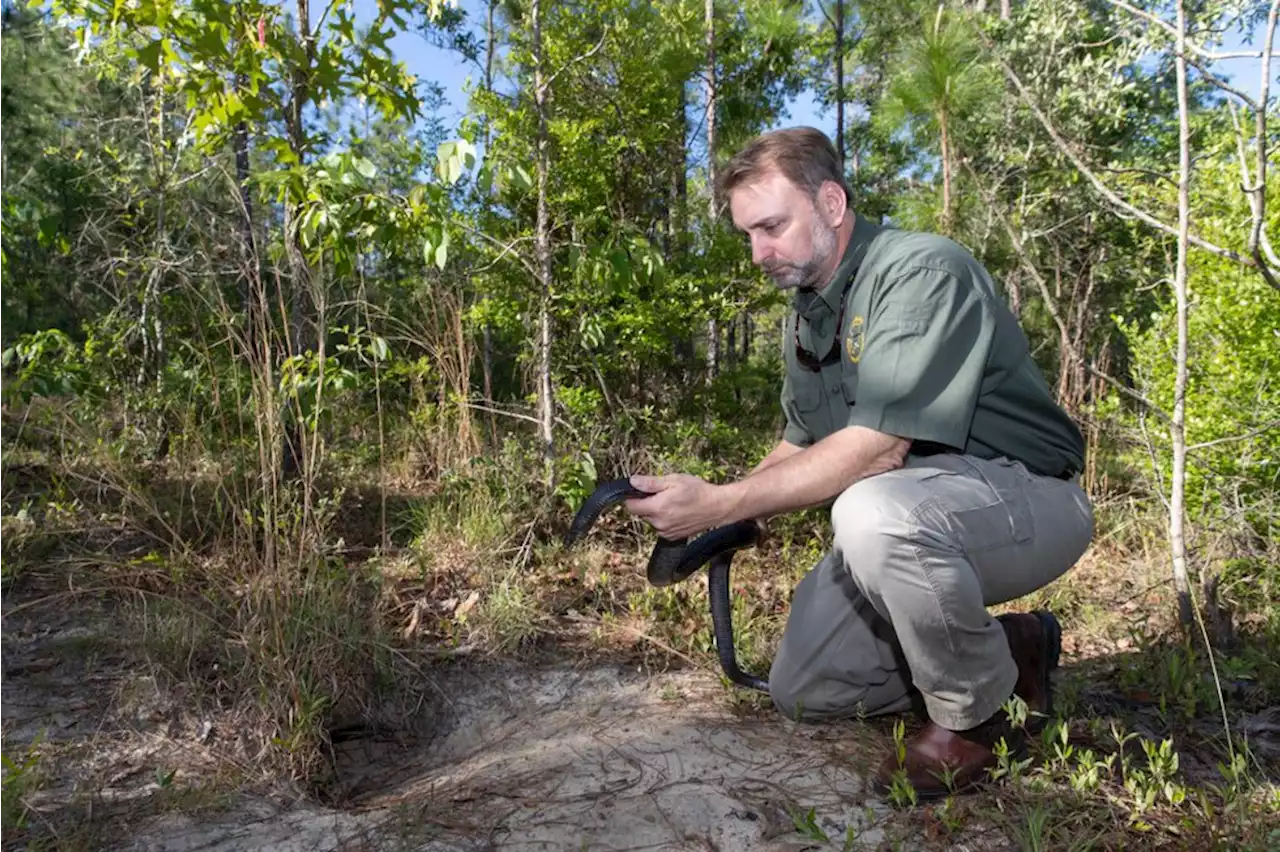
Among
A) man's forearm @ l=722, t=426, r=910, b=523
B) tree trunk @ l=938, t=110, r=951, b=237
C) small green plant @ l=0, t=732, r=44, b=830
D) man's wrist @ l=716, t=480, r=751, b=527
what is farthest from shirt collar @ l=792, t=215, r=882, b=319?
tree trunk @ l=938, t=110, r=951, b=237

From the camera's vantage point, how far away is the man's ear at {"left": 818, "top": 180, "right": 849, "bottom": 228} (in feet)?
7.13

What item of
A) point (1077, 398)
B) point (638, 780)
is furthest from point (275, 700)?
point (1077, 398)

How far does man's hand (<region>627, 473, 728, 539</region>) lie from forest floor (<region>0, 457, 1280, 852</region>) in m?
0.62

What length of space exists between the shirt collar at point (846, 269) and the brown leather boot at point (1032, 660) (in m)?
0.95

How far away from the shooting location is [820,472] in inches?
75.2

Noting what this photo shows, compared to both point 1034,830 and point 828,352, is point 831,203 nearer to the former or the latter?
point 828,352

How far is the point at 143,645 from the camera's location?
8.29 ft

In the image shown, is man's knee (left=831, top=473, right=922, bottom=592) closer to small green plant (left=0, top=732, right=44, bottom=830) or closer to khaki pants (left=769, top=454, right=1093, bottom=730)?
khaki pants (left=769, top=454, right=1093, bottom=730)

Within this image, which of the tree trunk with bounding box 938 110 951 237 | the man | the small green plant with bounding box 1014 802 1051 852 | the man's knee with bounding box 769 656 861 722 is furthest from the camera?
A: the tree trunk with bounding box 938 110 951 237

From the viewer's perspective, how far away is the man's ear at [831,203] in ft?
7.13

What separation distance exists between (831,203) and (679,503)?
0.92 metres

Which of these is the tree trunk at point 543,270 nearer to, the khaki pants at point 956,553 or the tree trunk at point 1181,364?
the khaki pants at point 956,553

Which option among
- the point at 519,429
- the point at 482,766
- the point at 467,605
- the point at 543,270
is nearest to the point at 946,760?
the point at 482,766

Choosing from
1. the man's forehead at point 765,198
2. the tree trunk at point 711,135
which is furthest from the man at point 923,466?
the tree trunk at point 711,135
